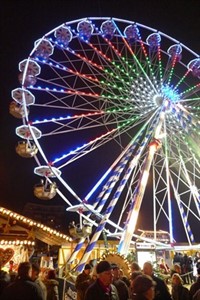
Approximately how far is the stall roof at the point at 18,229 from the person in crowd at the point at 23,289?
706 cm

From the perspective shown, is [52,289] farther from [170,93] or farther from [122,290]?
[170,93]

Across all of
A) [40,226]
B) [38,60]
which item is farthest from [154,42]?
[40,226]

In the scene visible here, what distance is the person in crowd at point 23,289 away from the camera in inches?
141

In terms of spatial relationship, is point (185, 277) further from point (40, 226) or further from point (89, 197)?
point (40, 226)

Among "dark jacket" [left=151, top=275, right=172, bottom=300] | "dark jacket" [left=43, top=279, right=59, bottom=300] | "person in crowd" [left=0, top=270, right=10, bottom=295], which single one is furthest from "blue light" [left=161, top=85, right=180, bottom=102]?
"person in crowd" [left=0, top=270, right=10, bottom=295]

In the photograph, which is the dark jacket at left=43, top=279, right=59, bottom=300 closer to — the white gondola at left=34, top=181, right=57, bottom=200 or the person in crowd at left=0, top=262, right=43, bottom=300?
the person in crowd at left=0, top=262, right=43, bottom=300

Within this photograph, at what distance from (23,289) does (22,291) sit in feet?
0.08

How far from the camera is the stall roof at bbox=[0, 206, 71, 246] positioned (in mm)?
11031

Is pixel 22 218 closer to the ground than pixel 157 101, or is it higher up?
closer to the ground

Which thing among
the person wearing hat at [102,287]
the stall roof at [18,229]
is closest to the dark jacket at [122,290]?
the person wearing hat at [102,287]

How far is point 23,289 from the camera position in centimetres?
365

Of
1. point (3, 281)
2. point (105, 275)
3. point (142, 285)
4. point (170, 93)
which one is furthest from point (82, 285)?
point (170, 93)

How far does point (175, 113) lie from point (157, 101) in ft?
3.45

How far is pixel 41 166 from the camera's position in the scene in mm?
12320
